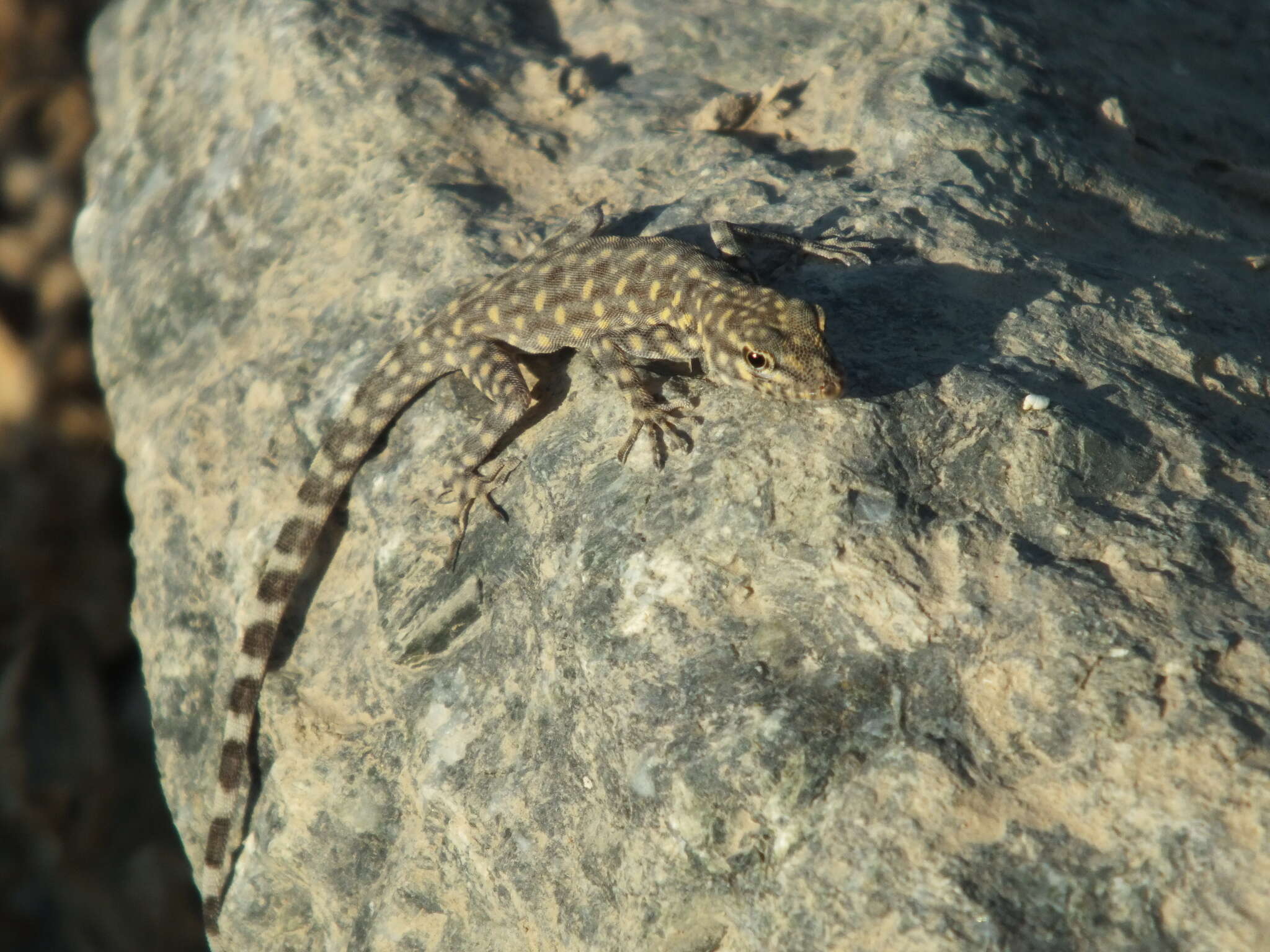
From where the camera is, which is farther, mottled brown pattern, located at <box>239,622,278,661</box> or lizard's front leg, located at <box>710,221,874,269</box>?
mottled brown pattern, located at <box>239,622,278,661</box>

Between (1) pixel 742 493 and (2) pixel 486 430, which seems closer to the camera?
(1) pixel 742 493

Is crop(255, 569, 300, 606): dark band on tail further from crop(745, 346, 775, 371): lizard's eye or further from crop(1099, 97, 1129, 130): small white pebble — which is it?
crop(1099, 97, 1129, 130): small white pebble

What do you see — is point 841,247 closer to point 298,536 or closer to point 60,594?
point 298,536

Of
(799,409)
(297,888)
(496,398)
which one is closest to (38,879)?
(297,888)

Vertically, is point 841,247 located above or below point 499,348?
above

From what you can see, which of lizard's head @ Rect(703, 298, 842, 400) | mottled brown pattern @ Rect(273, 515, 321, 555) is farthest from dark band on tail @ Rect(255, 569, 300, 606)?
lizard's head @ Rect(703, 298, 842, 400)

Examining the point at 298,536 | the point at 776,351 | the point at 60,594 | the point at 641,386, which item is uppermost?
the point at 776,351

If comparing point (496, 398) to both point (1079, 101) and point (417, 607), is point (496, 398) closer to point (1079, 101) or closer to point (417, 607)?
point (417, 607)

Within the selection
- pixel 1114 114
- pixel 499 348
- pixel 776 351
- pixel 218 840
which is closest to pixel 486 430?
pixel 499 348
